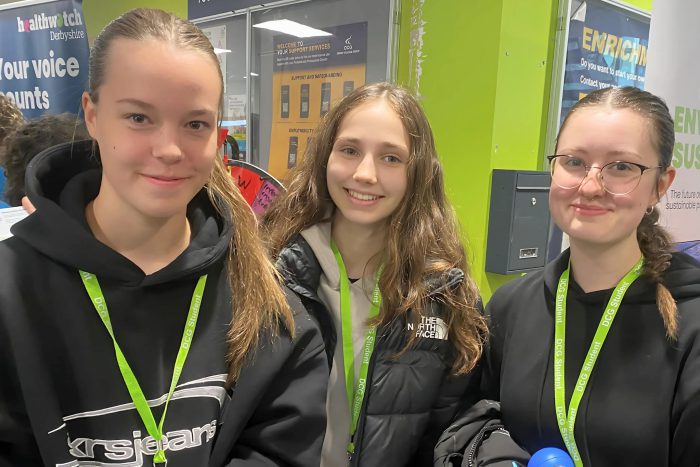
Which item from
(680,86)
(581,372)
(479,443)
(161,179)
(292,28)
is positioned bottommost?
(479,443)

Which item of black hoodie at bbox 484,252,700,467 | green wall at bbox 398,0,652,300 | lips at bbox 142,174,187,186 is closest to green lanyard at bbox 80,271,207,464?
lips at bbox 142,174,187,186

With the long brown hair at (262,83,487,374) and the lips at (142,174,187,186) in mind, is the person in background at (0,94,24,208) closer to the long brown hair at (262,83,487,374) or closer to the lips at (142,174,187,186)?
the long brown hair at (262,83,487,374)

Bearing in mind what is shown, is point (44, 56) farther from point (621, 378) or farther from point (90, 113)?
point (621, 378)

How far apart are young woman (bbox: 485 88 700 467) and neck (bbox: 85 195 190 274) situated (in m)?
0.98

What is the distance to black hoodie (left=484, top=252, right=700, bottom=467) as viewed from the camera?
1283 mm

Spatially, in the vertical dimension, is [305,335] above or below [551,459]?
above

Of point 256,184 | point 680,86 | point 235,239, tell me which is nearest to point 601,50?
point 680,86

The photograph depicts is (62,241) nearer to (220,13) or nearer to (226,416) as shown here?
(226,416)

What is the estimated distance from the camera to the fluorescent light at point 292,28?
370 centimetres

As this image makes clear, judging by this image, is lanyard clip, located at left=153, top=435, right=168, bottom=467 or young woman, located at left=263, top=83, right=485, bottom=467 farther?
young woman, located at left=263, top=83, right=485, bottom=467

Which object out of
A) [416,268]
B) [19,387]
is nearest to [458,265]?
[416,268]

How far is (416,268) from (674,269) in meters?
0.68

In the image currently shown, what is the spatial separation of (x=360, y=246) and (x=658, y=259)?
2.76 ft

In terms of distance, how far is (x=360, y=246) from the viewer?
1775mm
